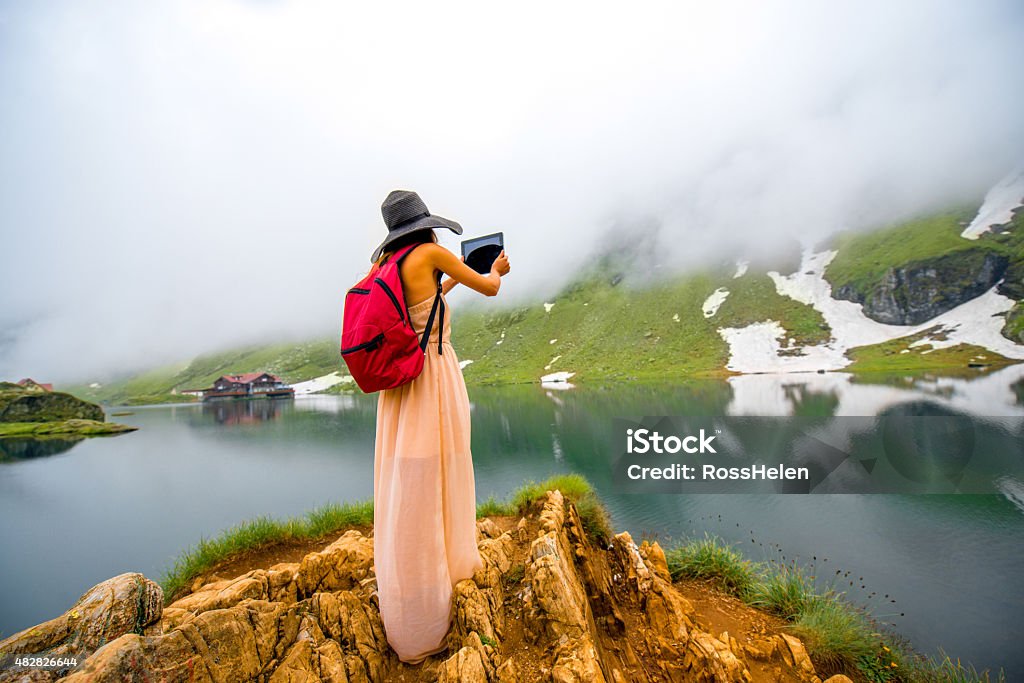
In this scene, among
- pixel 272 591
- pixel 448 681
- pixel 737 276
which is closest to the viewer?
pixel 448 681

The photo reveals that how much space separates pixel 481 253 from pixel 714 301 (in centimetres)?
11320

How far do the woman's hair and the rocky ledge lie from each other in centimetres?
281

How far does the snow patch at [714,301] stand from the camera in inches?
3939

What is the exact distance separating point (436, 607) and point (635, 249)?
544 ft

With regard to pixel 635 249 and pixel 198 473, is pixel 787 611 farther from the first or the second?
pixel 635 249

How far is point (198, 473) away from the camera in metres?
22.8

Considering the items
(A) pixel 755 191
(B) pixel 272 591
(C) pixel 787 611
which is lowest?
(C) pixel 787 611

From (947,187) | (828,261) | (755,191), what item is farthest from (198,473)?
(755,191)

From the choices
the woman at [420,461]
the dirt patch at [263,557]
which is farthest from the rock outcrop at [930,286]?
the woman at [420,461]

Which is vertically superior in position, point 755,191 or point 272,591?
point 755,191

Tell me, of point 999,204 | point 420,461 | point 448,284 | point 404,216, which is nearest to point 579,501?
point 420,461

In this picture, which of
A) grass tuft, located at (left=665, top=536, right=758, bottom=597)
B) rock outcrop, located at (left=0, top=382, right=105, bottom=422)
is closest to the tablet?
grass tuft, located at (left=665, top=536, right=758, bottom=597)

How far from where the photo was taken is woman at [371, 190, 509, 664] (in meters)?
3.20

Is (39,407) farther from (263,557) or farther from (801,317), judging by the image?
(801,317)
